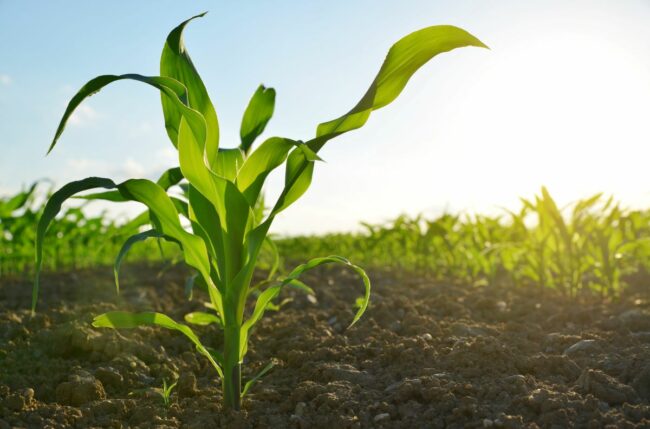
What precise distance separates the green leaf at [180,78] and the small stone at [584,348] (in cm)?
152

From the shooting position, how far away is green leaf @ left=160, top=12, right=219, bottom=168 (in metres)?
1.73

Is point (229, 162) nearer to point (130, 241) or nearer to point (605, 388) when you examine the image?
point (130, 241)

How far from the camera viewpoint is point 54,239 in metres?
5.57

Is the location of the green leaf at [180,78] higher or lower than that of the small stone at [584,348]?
higher

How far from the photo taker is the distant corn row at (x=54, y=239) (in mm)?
4988

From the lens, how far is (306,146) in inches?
60.7

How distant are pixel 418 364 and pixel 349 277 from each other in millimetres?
3079

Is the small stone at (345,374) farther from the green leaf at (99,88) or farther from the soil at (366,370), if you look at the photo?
the green leaf at (99,88)

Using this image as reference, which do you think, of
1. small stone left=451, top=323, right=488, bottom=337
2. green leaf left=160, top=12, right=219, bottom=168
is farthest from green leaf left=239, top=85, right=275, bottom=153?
small stone left=451, top=323, right=488, bottom=337

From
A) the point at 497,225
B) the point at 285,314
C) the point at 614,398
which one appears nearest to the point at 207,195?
the point at 614,398

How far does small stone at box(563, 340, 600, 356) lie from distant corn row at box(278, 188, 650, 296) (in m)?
1.44

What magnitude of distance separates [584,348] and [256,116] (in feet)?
4.99

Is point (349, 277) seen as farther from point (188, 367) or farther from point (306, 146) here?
point (306, 146)

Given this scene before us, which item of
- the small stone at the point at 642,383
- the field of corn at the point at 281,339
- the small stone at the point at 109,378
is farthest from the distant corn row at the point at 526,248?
the small stone at the point at 109,378
